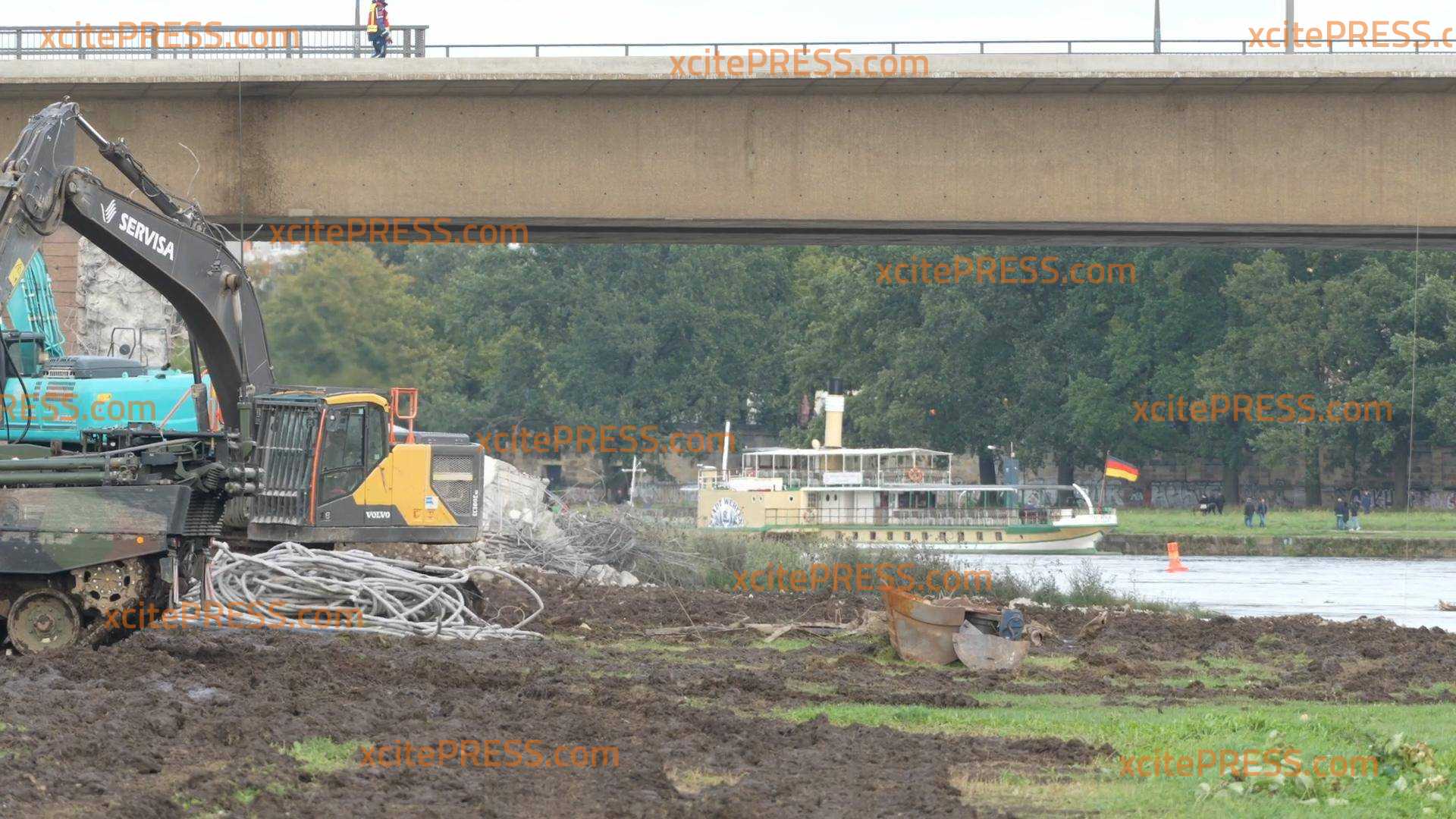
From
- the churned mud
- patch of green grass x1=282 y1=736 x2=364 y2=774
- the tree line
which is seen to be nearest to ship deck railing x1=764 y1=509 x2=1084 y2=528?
the tree line

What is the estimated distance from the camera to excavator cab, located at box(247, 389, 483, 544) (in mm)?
19094

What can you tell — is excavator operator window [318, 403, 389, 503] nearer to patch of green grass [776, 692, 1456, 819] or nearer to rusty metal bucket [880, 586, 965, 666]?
patch of green grass [776, 692, 1456, 819]

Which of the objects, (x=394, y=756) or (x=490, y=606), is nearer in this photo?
(x=394, y=756)

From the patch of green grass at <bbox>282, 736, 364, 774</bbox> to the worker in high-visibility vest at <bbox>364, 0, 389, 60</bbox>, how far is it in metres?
13.7

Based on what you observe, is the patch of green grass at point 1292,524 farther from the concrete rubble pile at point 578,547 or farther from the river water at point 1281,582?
the concrete rubble pile at point 578,547

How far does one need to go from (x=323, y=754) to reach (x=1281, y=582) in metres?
36.0

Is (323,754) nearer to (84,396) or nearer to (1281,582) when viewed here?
(84,396)

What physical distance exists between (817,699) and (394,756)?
5293 millimetres

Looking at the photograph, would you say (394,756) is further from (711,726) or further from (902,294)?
(902,294)

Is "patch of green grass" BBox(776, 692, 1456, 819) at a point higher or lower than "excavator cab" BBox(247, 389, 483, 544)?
lower

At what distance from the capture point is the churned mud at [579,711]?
11594 mm

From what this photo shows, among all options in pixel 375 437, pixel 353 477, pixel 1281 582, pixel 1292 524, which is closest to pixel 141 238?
pixel 375 437

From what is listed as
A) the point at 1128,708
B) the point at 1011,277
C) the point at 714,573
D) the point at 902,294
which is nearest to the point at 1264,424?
the point at 1011,277

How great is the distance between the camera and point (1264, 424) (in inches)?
2926
